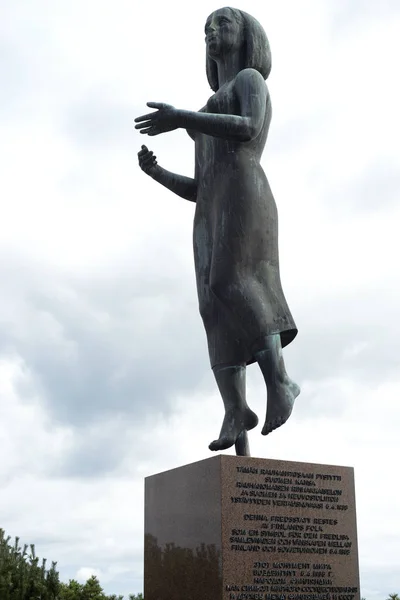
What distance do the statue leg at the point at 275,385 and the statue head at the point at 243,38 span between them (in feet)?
8.68

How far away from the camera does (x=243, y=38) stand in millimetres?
8531

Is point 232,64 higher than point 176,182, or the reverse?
point 232,64

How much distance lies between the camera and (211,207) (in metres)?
8.21

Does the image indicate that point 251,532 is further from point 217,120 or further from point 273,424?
point 217,120

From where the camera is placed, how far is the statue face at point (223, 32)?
843cm

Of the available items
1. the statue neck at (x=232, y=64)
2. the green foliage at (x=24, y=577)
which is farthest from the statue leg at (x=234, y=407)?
the green foliage at (x=24, y=577)

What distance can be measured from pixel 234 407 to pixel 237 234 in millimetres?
1503

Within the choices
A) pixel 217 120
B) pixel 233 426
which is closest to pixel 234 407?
pixel 233 426

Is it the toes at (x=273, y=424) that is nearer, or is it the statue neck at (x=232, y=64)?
the toes at (x=273, y=424)

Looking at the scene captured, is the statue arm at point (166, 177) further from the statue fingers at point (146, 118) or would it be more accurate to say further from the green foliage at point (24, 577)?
the green foliage at point (24, 577)

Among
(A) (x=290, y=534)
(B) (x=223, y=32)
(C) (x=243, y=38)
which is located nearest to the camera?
(A) (x=290, y=534)

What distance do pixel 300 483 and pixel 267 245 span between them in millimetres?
2047

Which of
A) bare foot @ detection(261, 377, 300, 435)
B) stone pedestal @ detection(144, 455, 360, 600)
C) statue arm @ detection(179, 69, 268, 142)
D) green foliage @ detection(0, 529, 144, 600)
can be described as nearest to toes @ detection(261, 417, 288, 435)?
bare foot @ detection(261, 377, 300, 435)

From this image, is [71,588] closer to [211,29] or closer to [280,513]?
[280,513]
